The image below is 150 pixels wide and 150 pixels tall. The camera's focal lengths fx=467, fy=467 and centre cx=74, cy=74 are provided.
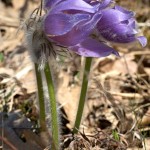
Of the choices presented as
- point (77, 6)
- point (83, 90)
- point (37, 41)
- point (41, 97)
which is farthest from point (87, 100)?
point (77, 6)

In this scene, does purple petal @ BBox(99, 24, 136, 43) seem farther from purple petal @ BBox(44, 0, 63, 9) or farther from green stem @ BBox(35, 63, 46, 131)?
green stem @ BBox(35, 63, 46, 131)

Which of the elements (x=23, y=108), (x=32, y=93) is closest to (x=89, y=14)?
(x=23, y=108)

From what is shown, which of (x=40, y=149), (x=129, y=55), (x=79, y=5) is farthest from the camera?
(x=129, y=55)

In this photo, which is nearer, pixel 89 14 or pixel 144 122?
pixel 89 14

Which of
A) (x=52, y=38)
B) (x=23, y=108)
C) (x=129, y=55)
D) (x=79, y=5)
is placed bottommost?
(x=129, y=55)

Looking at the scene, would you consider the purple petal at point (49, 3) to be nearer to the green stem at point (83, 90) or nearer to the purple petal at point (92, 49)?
the purple petal at point (92, 49)

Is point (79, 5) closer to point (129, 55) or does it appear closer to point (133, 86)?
point (133, 86)

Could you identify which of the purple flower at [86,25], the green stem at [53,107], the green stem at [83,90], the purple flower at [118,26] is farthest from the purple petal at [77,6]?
the green stem at [83,90]
